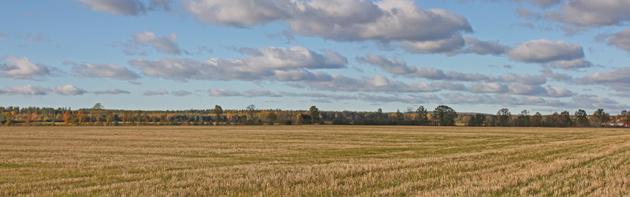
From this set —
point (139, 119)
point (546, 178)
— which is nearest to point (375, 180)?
point (546, 178)

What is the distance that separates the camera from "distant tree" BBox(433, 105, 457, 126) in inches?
6654

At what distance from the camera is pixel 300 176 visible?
1925 centimetres

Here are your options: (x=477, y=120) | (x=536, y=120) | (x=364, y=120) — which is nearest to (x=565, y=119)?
(x=536, y=120)

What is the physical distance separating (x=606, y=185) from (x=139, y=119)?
173921 mm

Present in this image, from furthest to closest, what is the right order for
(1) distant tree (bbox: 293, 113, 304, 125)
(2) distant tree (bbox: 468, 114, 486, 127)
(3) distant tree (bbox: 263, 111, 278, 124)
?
(2) distant tree (bbox: 468, 114, 486, 127) < (1) distant tree (bbox: 293, 113, 304, 125) < (3) distant tree (bbox: 263, 111, 278, 124)

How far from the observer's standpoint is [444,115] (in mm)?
182750

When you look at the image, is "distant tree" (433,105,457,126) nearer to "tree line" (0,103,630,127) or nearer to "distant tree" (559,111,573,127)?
"tree line" (0,103,630,127)

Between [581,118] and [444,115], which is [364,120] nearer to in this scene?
[444,115]

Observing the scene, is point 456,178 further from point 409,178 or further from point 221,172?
point 221,172

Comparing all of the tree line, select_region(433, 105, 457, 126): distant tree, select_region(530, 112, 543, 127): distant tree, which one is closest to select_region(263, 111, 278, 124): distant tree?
the tree line

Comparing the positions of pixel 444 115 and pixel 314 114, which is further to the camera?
pixel 444 115

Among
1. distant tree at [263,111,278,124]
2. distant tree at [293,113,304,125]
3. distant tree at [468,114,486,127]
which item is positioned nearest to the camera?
distant tree at [263,111,278,124]

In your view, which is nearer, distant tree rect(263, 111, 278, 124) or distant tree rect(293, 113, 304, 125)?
distant tree rect(263, 111, 278, 124)

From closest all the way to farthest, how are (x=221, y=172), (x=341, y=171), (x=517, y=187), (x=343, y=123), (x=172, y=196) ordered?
(x=172, y=196) < (x=517, y=187) < (x=341, y=171) < (x=221, y=172) < (x=343, y=123)
